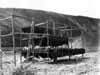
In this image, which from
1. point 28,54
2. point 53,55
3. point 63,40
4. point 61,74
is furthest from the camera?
point 63,40

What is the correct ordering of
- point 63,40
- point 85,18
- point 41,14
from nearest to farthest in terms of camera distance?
point 63,40 < point 41,14 < point 85,18

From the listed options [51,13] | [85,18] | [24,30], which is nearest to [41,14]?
[51,13]

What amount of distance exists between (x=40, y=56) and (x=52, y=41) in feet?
6.10

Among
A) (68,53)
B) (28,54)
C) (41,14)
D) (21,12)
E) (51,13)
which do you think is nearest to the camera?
(28,54)

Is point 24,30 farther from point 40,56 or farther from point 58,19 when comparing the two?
point 58,19

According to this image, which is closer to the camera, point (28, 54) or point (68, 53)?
point (28, 54)

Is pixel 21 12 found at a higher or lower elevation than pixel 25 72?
higher

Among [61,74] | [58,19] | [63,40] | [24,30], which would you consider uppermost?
[58,19]

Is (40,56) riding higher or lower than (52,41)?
lower

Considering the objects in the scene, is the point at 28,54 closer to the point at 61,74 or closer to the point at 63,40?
the point at 63,40

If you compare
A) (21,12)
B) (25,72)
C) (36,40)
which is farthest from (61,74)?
(21,12)

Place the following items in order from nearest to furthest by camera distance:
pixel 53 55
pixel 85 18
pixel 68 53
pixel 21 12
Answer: pixel 53 55
pixel 68 53
pixel 21 12
pixel 85 18

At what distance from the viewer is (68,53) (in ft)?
55.9

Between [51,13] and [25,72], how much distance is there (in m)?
51.0
